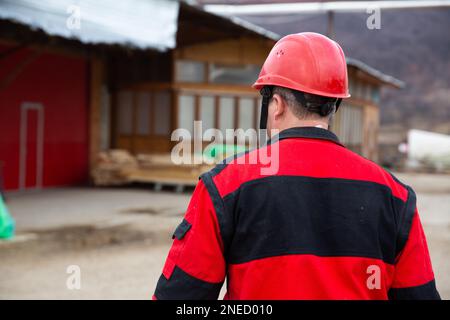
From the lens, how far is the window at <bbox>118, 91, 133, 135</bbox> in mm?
18531

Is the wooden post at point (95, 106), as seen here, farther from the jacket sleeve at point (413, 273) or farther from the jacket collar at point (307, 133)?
the jacket sleeve at point (413, 273)

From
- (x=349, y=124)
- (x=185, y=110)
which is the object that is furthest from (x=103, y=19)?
(x=349, y=124)

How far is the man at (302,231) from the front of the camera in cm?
173

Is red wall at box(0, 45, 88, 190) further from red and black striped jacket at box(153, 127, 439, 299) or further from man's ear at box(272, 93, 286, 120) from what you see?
→ red and black striped jacket at box(153, 127, 439, 299)

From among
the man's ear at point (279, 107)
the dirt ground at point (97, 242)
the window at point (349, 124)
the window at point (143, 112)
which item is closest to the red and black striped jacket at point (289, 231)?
the man's ear at point (279, 107)

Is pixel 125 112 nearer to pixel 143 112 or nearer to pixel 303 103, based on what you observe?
pixel 143 112

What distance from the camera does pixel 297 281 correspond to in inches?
67.6

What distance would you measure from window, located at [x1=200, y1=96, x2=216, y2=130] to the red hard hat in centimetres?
1597

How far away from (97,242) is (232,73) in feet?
35.0

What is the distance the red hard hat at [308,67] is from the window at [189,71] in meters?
15.7

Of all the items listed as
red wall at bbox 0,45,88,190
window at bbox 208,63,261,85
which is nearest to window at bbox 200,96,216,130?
window at bbox 208,63,261,85

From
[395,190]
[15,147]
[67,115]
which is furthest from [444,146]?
[395,190]

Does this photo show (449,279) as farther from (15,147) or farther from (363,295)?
(15,147)

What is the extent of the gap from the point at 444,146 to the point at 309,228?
2990 cm
